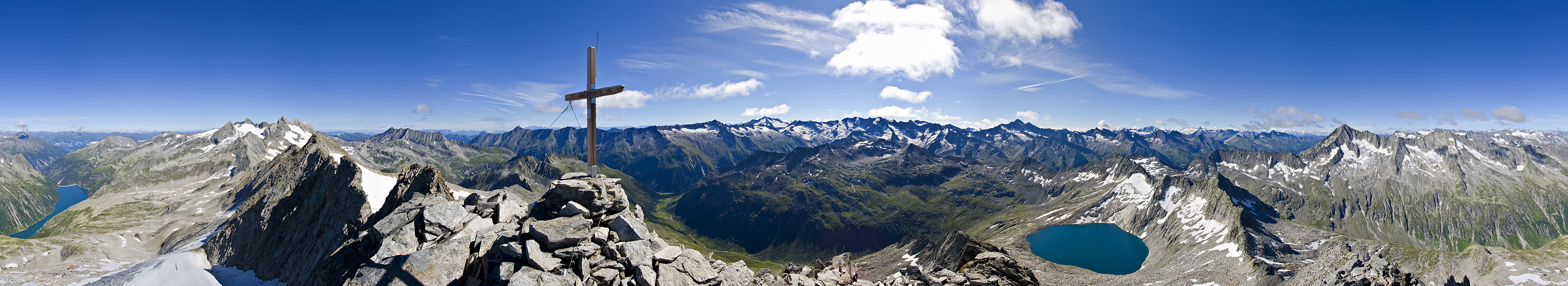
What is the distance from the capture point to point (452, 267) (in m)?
22.7

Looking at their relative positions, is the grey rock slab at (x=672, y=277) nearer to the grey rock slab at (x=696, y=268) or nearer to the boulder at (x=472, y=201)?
the grey rock slab at (x=696, y=268)

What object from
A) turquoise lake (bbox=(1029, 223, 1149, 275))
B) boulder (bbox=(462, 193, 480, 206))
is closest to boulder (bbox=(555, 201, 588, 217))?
boulder (bbox=(462, 193, 480, 206))

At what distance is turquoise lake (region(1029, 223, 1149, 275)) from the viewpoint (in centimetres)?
15875

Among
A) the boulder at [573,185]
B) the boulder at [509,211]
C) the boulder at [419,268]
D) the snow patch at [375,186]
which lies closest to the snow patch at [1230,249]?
the boulder at [573,185]

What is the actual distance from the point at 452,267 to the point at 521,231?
11.7 feet

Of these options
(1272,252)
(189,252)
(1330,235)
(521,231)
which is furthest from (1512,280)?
(189,252)

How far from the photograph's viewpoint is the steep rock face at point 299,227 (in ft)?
181

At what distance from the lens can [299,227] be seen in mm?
68938

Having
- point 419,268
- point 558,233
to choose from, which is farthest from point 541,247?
point 419,268

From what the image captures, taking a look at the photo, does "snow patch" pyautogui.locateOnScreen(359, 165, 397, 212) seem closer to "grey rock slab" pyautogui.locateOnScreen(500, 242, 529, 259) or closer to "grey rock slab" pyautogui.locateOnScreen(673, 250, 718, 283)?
"grey rock slab" pyautogui.locateOnScreen(500, 242, 529, 259)

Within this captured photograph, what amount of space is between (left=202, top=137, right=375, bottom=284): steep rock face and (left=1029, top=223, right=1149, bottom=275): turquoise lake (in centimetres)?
17318

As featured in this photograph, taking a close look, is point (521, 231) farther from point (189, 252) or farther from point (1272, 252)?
point (1272, 252)

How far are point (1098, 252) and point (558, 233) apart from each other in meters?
201

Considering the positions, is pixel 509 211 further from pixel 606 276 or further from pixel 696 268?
pixel 696 268
